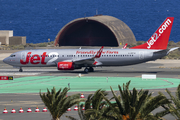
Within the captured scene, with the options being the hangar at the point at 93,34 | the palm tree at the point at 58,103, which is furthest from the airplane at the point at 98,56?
the hangar at the point at 93,34

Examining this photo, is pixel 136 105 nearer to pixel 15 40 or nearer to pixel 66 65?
pixel 66 65

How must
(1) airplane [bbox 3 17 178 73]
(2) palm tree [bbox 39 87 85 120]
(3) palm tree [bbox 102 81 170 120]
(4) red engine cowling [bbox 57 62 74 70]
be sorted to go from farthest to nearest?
1. (1) airplane [bbox 3 17 178 73]
2. (4) red engine cowling [bbox 57 62 74 70]
3. (2) palm tree [bbox 39 87 85 120]
4. (3) palm tree [bbox 102 81 170 120]

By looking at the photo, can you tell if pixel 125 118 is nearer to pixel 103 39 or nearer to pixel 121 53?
pixel 121 53

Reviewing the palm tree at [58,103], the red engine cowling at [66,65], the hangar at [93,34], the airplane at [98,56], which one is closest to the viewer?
the palm tree at [58,103]

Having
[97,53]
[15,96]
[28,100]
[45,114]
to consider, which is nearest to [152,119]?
[45,114]

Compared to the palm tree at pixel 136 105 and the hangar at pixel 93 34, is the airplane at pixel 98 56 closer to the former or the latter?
the palm tree at pixel 136 105

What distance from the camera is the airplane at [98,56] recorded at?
55.1m

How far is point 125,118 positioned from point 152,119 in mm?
1316

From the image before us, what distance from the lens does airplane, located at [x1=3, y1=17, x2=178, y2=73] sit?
55.1 meters

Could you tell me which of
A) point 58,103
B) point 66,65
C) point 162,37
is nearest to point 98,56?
point 66,65

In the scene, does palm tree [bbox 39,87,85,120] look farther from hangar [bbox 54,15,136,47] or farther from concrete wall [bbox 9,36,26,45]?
concrete wall [bbox 9,36,26,45]

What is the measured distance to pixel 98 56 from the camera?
180ft

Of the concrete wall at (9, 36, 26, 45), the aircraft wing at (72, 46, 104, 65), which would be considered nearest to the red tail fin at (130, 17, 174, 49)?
the aircraft wing at (72, 46, 104, 65)

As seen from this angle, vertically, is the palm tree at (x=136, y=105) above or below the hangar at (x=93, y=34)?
below
